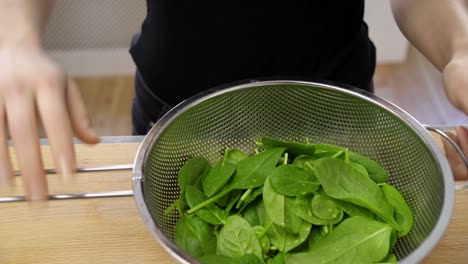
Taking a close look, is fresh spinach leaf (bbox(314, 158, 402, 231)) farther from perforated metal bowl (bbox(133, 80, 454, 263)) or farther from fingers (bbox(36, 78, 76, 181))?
fingers (bbox(36, 78, 76, 181))

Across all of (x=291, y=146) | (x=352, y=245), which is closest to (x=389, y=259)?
(x=352, y=245)

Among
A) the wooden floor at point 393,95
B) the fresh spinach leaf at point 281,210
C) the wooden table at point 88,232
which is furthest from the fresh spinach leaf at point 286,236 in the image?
the wooden floor at point 393,95

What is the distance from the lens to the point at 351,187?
494 millimetres

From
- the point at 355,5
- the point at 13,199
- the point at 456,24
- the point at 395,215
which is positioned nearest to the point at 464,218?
the point at 395,215

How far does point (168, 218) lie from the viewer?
0.52 metres

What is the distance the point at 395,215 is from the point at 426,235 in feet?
0.13

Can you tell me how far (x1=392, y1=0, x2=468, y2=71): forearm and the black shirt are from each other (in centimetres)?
9

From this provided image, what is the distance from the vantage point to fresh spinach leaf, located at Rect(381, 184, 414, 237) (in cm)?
50

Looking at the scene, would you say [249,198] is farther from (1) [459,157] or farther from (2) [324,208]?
(1) [459,157]

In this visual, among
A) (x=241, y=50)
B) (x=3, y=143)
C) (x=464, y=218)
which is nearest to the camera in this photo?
(x=3, y=143)

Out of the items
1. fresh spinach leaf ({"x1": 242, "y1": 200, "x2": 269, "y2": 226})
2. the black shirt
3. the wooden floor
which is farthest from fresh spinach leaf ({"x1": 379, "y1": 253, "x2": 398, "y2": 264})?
the wooden floor

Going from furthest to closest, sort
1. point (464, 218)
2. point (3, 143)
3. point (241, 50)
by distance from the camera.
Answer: point (241, 50) → point (464, 218) → point (3, 143)

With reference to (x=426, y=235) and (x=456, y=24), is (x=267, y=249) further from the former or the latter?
(x=456, y=24)

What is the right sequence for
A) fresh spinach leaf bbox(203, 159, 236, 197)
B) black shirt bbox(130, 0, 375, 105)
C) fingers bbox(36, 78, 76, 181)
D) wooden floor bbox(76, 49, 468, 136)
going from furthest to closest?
1. wooden floor bbox(76, 49, 468, 136)
2. black shirt bbox(130, 0, 375, 105)
3. fresh spinach leaf bbox(203, 159, 236, 197)
4. fingers bbox(36, 78, 76, 181)
